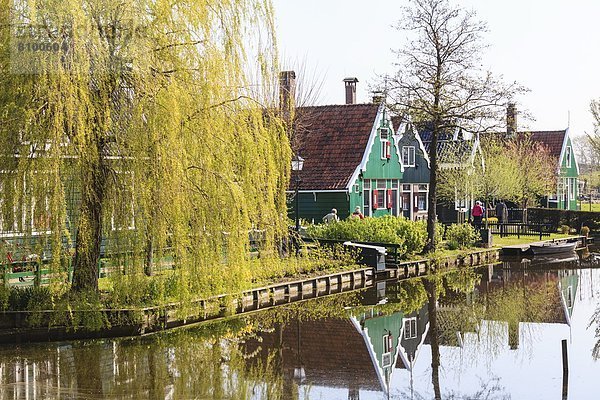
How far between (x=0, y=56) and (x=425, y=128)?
1985cm

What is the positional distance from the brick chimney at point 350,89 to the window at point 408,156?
3.95 metres

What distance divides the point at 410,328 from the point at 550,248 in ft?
66.7

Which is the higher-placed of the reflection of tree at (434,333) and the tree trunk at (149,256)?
the tree trunk at (149,256)

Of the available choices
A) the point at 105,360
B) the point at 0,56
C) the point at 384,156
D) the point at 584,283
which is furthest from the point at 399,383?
the point at 384,156

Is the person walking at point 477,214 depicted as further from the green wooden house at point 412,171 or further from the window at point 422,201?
the window at point 422,201

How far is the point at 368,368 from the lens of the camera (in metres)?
15.4

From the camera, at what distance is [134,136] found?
54.8 ft

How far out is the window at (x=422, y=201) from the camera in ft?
152

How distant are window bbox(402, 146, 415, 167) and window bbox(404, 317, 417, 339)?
24.6 m

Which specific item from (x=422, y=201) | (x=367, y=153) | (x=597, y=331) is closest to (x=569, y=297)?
(x=597, y=331)

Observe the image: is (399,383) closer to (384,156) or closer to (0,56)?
(0,56)

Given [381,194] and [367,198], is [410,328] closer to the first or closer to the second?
[367,198]

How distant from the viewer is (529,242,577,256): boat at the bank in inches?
1491

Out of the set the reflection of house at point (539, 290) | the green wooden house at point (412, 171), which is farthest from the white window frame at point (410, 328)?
the green wooden house at point (412, 171)
